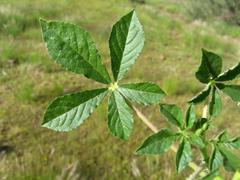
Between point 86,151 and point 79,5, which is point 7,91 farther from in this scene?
point 79,5

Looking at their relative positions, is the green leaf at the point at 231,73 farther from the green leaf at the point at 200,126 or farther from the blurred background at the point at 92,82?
the blurred background at the point at 92,82

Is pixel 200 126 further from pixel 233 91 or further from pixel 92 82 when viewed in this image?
pixel 92 82

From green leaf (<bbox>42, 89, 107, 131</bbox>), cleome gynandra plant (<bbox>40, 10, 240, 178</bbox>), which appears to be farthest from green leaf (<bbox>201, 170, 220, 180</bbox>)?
green leaf (<bbox>42, 89, 107, 131</bbox>)

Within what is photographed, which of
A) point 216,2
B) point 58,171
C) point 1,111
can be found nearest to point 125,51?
point 58,171

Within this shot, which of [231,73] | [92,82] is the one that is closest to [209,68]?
[231,73]

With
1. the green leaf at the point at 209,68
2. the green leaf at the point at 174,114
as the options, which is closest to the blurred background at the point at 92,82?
the green leaf at the point at 174,114
